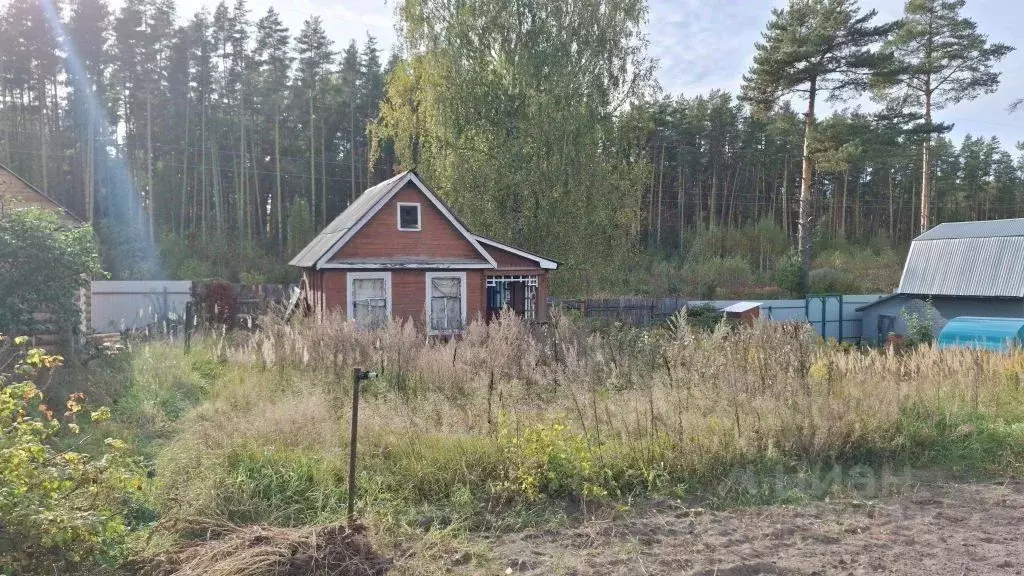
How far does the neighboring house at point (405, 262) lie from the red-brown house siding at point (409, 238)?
24mm

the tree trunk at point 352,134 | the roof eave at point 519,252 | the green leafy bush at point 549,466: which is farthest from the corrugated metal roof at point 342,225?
the tree trunk at point 352,134

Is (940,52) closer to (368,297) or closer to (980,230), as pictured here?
(980,230)

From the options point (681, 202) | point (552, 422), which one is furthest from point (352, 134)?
point (552, 422)

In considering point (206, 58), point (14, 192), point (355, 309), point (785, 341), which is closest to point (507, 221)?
point (355, 309)

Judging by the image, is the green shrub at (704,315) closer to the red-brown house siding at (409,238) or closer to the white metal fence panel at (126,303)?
the red-brown house siding at (409,238)

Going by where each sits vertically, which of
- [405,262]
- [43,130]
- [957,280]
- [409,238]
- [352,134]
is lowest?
[957,280]

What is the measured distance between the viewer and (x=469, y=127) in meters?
20.3

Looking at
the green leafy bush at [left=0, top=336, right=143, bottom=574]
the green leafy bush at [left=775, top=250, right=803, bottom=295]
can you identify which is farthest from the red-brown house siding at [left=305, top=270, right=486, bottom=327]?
the green leafy bush at [left=775, top=250, right=803, bottom=295]

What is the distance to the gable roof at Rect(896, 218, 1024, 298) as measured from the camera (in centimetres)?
1953

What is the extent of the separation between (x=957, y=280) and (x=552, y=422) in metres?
20.7

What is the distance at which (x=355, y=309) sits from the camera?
1534 cm

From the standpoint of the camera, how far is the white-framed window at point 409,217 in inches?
629

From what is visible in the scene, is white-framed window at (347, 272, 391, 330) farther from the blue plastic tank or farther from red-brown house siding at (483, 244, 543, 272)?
the blue plastic tank

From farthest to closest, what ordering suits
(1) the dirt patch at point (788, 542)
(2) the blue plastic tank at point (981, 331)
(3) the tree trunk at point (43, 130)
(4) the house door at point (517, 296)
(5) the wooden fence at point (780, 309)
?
1. (3) the tree trunk at point (43, 130)
2. (5) the wooden fence at point (780, 309)
3. (4) the house door at point (517, 296)
4. (2) the blue plastic tank at point (981, 331)
5. (1) the dirt patch at point (788, 542)
